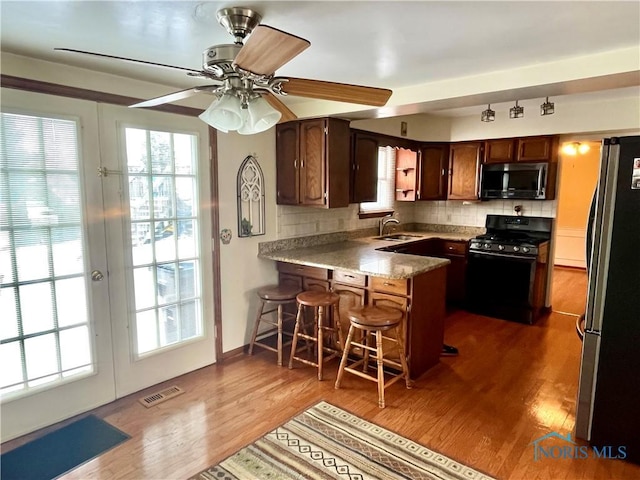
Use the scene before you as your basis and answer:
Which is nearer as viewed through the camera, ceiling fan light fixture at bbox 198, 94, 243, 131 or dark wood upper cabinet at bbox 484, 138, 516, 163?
ceiling fan light fixture at bbox 198, 94, 243, 131

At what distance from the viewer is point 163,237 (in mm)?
2980

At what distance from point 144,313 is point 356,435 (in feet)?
5.73

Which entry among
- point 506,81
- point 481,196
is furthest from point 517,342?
point 506,81

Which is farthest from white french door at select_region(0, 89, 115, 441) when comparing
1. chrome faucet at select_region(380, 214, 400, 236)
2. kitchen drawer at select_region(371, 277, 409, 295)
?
chrome faucet at select_region(380, 214, 400, 236)

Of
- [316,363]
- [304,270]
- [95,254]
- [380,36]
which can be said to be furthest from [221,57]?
[316,363]

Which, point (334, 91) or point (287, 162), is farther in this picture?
point (287, 162)

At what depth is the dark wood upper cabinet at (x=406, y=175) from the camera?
5066mm

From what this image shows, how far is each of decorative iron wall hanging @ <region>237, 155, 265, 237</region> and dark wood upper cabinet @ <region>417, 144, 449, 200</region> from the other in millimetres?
2322

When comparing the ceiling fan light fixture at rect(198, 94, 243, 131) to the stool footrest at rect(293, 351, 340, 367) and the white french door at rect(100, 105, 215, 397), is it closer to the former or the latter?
the white french door at rect(100, 105, 215, 397)

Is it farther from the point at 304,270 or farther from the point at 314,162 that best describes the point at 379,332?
the point at 314,162

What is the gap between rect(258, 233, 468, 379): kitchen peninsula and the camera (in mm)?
2957

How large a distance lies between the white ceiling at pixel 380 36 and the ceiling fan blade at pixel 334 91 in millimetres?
302

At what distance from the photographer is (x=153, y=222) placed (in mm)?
2910

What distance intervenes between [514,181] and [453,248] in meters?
1.05
